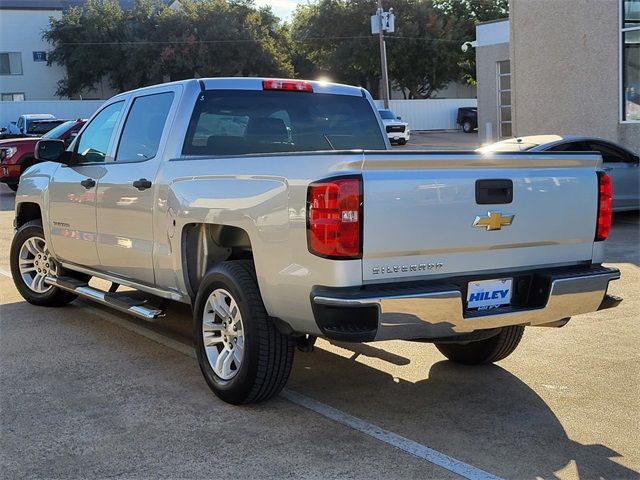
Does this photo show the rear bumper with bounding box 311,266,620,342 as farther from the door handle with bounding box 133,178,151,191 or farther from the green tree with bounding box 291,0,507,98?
the green tree with bounding box 291,0,507,98

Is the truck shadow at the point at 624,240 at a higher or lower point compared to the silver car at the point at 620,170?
lower

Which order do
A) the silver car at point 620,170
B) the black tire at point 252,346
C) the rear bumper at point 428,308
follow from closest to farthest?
the rear bumper at point 428,308, the black tire at point 252,346, the silver car at point 620,170

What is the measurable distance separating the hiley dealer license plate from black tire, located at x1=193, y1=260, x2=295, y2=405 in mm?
1099

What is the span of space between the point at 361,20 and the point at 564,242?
167ft

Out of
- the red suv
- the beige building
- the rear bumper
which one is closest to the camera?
the rear bumper

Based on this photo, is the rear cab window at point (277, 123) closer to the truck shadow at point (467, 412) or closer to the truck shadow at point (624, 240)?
the truck shadow at point (467, 412)

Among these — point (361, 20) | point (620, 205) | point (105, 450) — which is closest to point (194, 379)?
point (105, 450)

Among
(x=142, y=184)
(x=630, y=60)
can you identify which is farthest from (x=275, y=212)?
(x=630, y=60)

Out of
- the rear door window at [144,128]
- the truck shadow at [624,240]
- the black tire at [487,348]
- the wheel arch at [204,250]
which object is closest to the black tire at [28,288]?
the rear door window at [144,128]

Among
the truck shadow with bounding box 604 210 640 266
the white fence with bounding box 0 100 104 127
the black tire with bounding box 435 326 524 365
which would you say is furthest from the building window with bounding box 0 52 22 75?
the black tire with bounding box 435 326 524 365

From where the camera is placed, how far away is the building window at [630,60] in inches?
620

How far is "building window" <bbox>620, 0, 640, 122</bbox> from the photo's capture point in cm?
1575

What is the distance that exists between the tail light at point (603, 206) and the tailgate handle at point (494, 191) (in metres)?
0.72

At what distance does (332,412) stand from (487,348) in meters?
1.34
